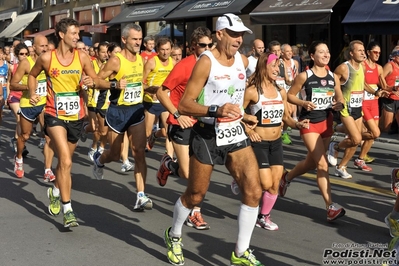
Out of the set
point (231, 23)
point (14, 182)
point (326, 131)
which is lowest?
point (14, 182)

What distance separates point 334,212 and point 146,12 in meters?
20.2

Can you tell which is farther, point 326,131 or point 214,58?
point 326,131

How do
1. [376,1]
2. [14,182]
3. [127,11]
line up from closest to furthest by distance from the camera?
[14,182] → [376,1] → [127,11]

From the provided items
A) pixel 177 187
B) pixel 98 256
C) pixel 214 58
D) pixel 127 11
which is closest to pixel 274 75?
pixel 214 58

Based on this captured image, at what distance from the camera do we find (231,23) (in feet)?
19.1

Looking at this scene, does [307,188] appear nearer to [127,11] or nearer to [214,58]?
[214,58]

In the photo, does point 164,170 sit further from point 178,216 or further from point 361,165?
point 361,165

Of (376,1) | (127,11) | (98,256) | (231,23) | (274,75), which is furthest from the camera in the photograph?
(127,11)

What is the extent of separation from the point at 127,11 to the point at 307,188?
2043cm

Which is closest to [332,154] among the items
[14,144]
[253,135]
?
→ [253,135]

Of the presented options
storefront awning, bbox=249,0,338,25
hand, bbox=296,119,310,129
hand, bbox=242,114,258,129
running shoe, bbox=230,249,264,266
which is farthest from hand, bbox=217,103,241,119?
storefront awning, bbox=249,0,338,25

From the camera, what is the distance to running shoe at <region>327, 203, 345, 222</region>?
7.56 metres

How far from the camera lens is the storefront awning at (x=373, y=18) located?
15773 mm

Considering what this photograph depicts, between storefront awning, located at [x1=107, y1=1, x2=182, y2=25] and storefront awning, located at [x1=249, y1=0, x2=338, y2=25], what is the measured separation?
19.8 ft
